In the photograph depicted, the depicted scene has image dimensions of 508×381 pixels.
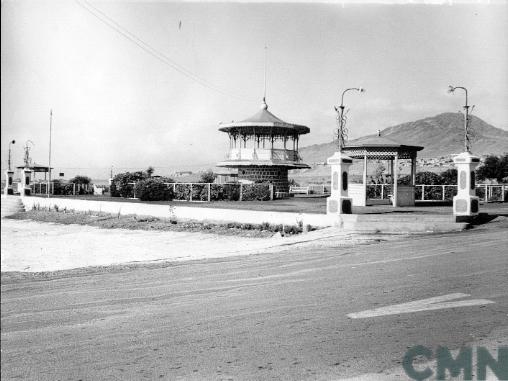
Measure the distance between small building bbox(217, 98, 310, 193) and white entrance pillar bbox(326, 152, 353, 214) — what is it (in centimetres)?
1495

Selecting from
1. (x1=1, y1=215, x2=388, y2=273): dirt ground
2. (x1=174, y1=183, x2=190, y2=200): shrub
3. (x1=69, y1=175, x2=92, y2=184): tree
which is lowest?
(x1=1, y1=215, x2=388, y2=273): dirt ground

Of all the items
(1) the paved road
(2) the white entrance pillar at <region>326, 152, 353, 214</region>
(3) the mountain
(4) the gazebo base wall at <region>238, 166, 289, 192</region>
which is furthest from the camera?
(3) the mountain

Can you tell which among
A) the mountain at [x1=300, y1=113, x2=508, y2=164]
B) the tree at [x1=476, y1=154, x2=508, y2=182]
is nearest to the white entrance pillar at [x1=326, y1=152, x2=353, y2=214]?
the tree at [x1=476, y1=154, x2=508, y2=182]

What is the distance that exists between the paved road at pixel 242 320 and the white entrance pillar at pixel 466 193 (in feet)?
27.4

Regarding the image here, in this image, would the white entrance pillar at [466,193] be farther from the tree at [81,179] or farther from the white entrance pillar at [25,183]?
the tree at [81,179]

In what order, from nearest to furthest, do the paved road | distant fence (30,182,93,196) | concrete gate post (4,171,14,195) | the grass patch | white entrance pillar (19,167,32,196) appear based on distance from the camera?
the paved road
the grass patch
white entrance pillar (19,167,32,196)
concrete gate post (4,171,14,195)
distant fence (30,182,93,196)

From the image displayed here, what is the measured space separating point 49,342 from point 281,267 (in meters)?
6.35

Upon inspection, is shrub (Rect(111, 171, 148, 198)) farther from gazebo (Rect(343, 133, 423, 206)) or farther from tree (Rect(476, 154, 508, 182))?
tree (Rect(476, 154, 508, 182))

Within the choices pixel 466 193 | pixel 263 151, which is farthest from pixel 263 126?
pixel 466 193

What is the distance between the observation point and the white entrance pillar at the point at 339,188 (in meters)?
20.5

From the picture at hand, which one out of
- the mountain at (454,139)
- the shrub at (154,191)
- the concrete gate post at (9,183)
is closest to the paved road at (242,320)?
the shrub at (154,191)

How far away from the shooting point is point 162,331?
6617mm

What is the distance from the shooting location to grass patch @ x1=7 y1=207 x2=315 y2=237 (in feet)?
68.0

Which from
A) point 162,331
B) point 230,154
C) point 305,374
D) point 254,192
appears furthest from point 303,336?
point 230,154
